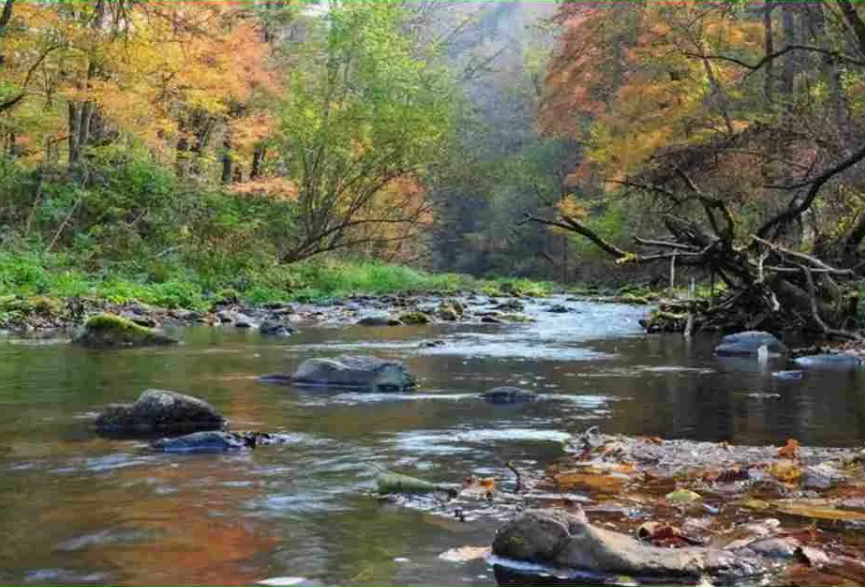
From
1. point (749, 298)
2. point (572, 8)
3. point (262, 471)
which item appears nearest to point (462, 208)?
point (572, 8)

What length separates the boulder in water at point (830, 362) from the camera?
7.95 metres

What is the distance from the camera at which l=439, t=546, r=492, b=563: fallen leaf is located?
2.57m

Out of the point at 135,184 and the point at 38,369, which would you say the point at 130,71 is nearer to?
the point at 135,184

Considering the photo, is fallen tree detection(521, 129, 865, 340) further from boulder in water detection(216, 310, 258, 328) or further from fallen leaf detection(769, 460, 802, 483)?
fallen leaf detection(769, 460, 802, 483)

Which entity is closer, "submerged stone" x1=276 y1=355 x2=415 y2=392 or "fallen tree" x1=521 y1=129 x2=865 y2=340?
"submerged stone" x1=276 y1=355 x2=415 y2=392

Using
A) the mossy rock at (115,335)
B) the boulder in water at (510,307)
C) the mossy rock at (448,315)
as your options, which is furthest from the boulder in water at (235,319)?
the boulder in water at (510,307)

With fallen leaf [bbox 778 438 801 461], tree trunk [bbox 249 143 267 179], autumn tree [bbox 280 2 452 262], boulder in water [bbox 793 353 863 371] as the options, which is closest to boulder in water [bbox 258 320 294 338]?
boulder in water [bbox 793 353 863 371]

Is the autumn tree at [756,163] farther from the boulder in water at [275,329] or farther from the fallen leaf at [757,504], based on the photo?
the fallen leaf at [757,504]

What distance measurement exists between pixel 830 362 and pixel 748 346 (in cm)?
116

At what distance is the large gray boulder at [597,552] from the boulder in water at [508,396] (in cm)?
328

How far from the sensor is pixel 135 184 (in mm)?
20578

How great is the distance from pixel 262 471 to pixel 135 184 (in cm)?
1819

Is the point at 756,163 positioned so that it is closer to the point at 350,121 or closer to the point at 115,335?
the point at 115,335

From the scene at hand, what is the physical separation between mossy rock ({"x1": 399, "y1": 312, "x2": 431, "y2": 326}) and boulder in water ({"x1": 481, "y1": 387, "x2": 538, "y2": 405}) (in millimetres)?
8094
